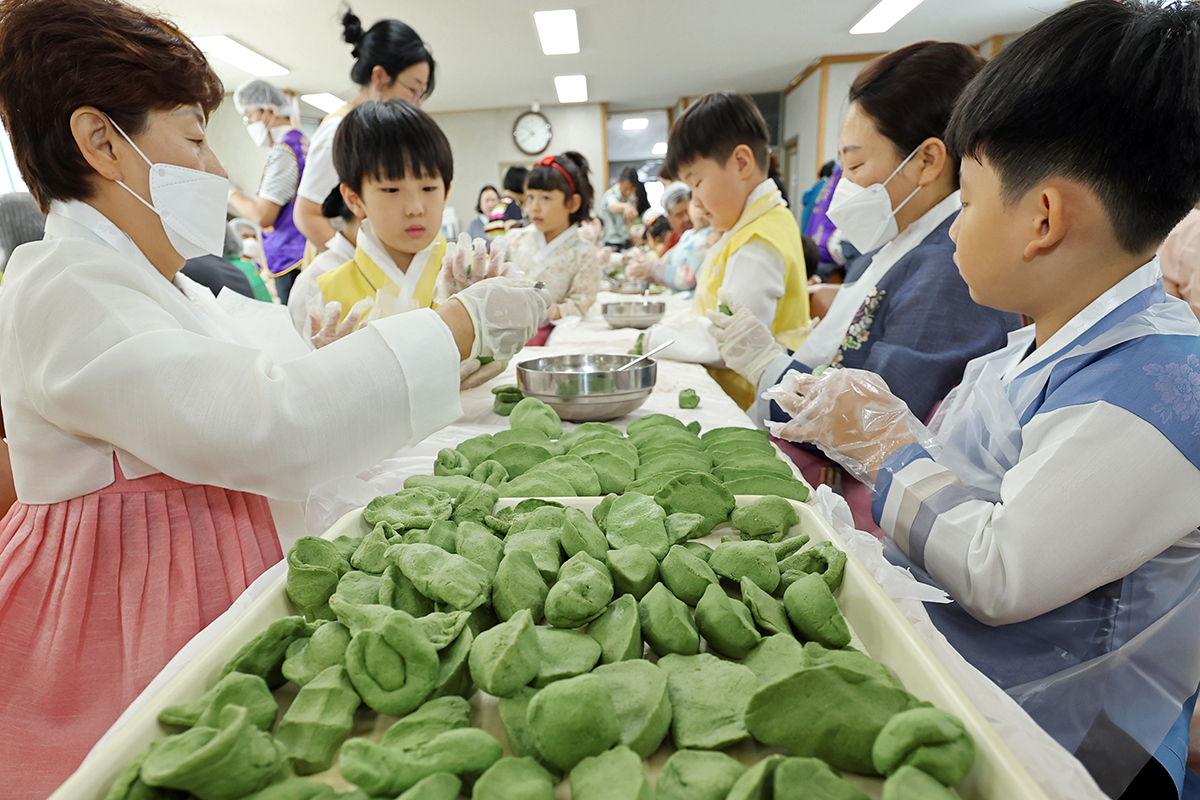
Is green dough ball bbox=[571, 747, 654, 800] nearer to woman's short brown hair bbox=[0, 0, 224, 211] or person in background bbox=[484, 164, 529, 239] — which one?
woman's short brown hair bbox=[0, 0, 224, 211]

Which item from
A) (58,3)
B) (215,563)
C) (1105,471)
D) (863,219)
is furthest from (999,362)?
(58,3)

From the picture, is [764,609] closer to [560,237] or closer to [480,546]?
[480,546]

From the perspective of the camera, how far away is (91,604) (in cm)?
104

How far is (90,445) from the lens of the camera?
→ 105cm

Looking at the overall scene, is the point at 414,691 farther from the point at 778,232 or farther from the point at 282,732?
the point at 778,232

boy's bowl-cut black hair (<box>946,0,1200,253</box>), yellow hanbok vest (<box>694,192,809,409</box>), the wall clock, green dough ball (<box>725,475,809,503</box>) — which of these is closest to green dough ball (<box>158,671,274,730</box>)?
green dough ball (<box>725,475,809,503</box>)

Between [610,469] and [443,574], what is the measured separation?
47 cm

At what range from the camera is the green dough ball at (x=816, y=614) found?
70 centimetres

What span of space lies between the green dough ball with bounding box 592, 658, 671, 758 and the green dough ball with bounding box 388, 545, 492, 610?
0.56 feet

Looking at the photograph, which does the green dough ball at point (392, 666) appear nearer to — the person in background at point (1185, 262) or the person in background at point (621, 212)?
the person in background at point (1185, 262)

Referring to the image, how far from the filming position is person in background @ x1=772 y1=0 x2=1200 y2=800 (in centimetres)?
88

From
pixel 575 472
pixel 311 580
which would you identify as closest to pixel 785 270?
pixel 575 472

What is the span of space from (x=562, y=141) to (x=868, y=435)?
13.2 m

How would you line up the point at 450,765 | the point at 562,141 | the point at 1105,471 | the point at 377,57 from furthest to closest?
the point at 562,141, the point at 377,57, the point at 1105,471, the point at 450,765
